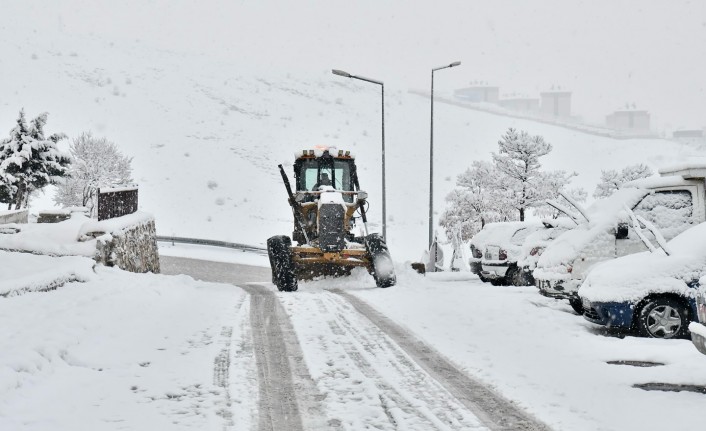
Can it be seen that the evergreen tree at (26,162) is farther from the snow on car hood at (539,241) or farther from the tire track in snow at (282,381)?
the tire track in snow at (282,381)

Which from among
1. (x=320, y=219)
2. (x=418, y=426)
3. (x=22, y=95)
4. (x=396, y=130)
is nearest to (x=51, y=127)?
(x=22, y=95)

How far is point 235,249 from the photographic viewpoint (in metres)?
34.3

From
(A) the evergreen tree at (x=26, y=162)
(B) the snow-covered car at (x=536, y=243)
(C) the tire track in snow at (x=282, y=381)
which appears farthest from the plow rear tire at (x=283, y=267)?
(A) the evergreen tree at (x=26, y=162)

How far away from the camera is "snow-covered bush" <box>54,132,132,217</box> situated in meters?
42.1

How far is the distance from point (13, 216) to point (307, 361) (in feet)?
67.4

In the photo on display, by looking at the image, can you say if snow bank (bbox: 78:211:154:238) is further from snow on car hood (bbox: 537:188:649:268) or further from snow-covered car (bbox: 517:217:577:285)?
snow on car hood (bbox: 537:188:649:268)

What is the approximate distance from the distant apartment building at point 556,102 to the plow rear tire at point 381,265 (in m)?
155

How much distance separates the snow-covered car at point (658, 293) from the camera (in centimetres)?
861

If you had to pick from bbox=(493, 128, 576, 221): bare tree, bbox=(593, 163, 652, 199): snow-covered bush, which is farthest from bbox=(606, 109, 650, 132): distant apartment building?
bbox=(493, 128, 576, 221): bare tree

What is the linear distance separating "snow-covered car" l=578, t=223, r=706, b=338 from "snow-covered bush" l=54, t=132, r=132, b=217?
37085 mm

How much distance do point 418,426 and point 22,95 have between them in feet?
210

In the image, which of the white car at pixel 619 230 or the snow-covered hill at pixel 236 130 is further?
the snow-covered hill at pixel 236 130

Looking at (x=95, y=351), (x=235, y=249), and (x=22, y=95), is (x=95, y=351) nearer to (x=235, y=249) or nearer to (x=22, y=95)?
(x=235, y=249)

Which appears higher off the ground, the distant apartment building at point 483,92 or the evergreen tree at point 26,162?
the distant apartment building at point 483,92
